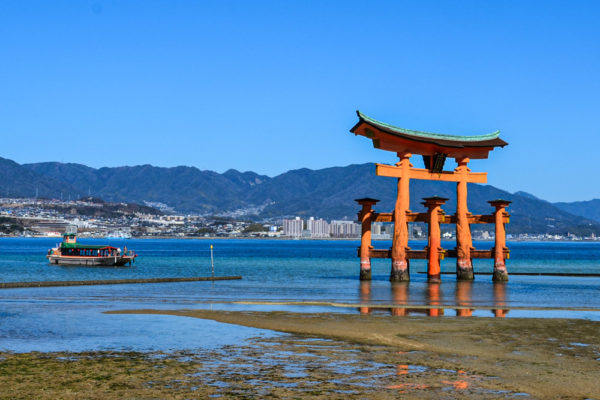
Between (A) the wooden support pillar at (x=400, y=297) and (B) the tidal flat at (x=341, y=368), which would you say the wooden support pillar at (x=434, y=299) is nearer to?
(A) the wooden support pillar at (x=400, y=297)

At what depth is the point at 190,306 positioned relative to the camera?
35219 mm

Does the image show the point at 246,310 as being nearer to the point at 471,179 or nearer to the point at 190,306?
the point at 190,306

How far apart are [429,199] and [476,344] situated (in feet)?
108

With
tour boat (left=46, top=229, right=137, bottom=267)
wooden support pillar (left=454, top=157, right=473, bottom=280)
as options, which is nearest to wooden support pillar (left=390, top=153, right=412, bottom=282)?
wooden support pillar (left=454, top=157, right=473, bottom=280)

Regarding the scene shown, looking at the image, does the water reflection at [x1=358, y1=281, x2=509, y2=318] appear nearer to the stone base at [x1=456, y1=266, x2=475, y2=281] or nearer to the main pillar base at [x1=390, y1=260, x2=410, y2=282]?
the main pillar base at [x1=390, y1=260, x2=410, y2=282]

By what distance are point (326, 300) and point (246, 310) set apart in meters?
8.42

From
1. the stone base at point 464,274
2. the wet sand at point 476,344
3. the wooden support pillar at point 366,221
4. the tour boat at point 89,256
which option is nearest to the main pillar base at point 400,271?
the wooden support pillar at point 366,221

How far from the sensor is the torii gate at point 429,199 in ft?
173

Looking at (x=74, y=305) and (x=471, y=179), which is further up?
(x=471, y=179)

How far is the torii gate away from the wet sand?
23478mm

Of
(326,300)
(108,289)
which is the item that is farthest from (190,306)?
(108,289)

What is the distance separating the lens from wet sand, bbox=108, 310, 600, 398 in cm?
1641

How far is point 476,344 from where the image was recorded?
22.5m

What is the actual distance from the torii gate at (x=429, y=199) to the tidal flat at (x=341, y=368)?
27859 mm
